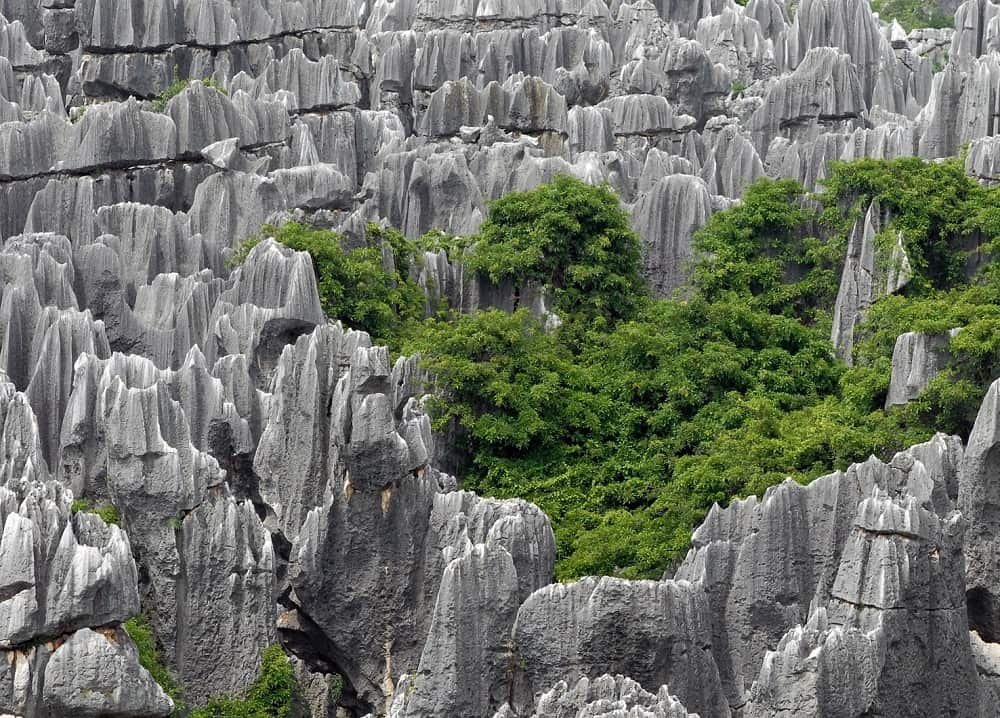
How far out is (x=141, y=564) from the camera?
2530 centimetres

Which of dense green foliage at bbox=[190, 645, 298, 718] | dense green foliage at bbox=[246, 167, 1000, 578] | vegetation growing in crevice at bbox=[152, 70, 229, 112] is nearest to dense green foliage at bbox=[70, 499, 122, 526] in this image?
dense green foliage at bbox=[190, 645, 298, 718]

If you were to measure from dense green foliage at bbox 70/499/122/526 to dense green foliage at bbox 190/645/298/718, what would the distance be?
2.67 meters

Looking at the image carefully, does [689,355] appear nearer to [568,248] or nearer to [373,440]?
[568,248]

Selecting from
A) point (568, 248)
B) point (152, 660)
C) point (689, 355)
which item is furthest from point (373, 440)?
point (568, 248)

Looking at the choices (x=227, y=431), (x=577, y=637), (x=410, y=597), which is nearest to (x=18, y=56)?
(x=227, y=431)

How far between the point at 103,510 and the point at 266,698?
3.54m

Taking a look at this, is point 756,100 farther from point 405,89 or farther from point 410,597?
point 410,597

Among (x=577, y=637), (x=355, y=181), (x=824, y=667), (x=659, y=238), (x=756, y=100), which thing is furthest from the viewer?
(x=756, y=100)

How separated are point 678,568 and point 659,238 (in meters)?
11.2

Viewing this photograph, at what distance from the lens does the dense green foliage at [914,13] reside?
65625 mm

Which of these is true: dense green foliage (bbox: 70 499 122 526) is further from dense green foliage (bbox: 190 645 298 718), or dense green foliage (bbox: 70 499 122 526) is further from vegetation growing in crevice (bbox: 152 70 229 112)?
vegetation growing in crevice (bbox: 152 70 229 112)

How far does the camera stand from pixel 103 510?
26328mm

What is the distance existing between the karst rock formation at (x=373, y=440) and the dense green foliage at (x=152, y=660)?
27 centimetres

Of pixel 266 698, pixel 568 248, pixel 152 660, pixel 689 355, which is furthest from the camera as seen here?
pixel 568 248
